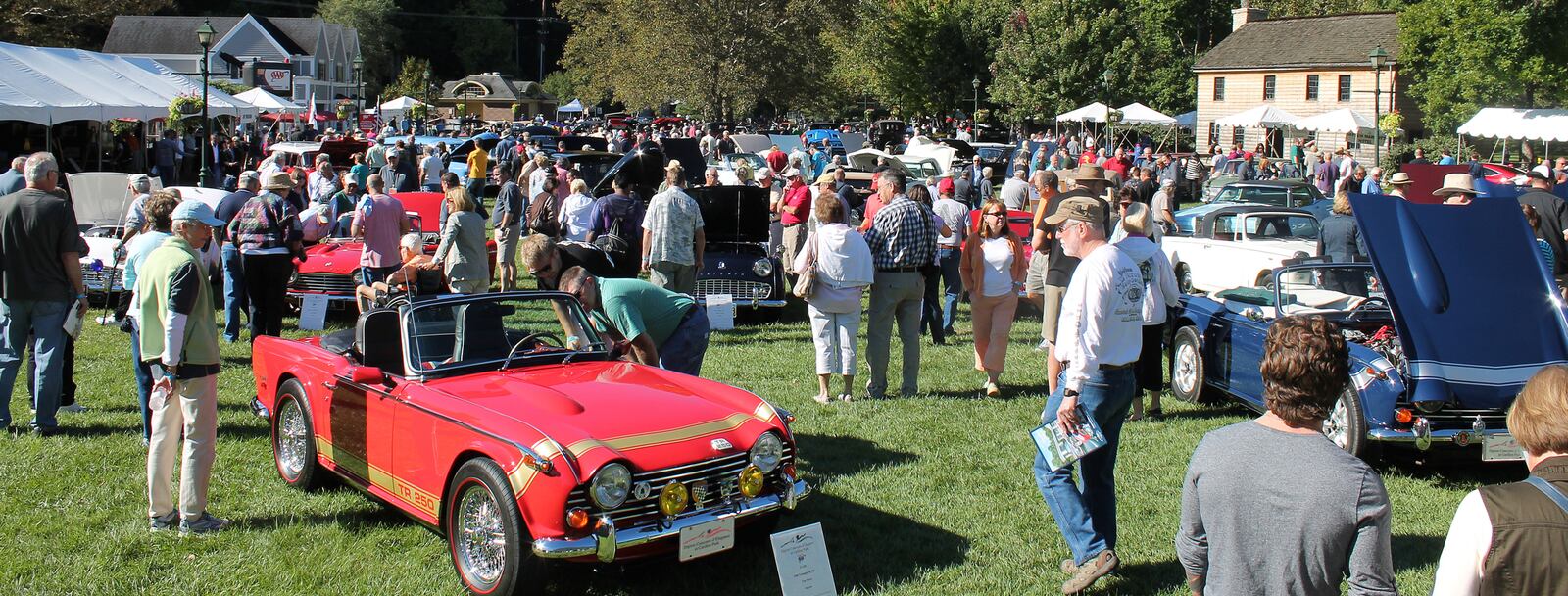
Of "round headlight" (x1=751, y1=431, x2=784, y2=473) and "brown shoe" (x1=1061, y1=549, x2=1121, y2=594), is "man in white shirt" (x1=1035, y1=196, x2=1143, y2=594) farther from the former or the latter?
"round headlight" (x1=751, y1=431, x2=784, y2=473)

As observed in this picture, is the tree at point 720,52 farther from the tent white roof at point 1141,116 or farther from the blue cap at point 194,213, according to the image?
the blue cap at point 194,213

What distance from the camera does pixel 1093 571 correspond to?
531cm

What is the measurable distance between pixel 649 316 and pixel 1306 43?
52995 millimetres

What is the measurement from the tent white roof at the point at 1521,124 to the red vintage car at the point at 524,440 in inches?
1339

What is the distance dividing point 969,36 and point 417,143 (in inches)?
1414

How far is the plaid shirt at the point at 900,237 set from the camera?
947cm

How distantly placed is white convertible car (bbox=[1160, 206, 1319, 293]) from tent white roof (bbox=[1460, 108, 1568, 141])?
71.3 ft

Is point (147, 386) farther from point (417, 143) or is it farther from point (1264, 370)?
point (417, 143)

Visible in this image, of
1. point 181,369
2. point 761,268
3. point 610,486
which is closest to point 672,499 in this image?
point 610,486

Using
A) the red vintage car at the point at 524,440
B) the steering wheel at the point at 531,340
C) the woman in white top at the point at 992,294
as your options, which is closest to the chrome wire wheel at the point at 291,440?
the red vintage car at the point at 524,440

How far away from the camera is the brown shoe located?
529 cm

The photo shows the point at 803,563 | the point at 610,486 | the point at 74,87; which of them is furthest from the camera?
the point at 74,87

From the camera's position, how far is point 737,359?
1157cm

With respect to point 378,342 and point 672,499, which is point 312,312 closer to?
point 378,342
